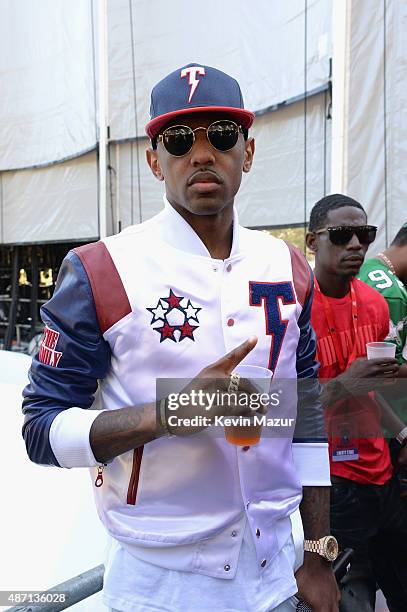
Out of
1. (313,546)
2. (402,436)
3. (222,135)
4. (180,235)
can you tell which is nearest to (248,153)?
(222,135)

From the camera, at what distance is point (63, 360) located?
119 centimetres

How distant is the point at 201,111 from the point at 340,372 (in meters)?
Result: 1.32

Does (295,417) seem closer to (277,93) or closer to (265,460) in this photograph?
(265,460)

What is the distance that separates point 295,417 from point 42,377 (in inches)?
24.9

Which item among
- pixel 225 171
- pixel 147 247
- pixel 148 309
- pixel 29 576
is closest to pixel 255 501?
pixel 148 309

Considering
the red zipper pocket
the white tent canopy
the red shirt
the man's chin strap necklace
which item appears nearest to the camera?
the red zipper pocket

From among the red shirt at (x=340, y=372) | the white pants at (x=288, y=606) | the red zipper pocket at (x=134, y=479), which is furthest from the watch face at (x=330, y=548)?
the red shirt at (x=340, y=372)

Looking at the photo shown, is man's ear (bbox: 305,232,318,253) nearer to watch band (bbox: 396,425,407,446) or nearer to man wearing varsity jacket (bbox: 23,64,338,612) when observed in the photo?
watch band (bbox: 396,425,407,446)

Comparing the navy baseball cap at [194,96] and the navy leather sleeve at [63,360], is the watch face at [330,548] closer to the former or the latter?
the navy leather sleeve at [63,360]

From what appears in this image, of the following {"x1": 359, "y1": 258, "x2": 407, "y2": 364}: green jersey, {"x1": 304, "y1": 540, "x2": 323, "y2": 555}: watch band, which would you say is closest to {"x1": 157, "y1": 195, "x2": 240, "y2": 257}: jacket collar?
{"x1": 304, "y1": 540, "x2": 323, "y2": 555}: watch band

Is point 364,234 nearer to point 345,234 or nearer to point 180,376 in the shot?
point 345,234

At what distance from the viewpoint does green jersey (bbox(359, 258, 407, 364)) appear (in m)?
2.57

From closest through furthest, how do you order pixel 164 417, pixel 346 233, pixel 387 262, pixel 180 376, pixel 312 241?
pixel 164 417, pixel 180 376, pixel 346 233, pixel 312 241, pixel 387 262

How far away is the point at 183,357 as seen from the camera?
1.23 metres
